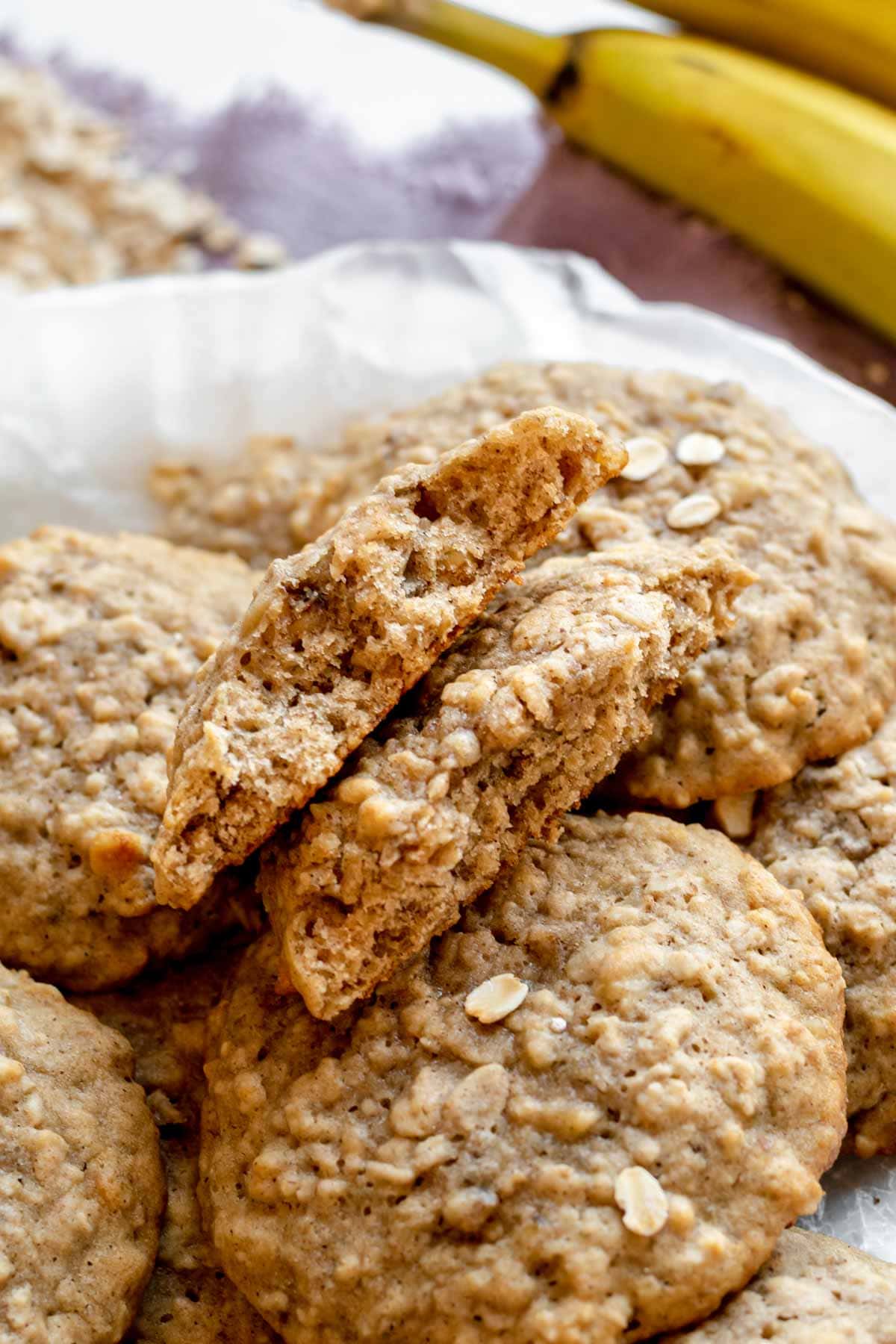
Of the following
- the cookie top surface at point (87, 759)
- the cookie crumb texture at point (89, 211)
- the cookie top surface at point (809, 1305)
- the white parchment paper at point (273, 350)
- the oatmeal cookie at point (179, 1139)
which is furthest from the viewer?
the cookie crumb texture at point (89, 211)

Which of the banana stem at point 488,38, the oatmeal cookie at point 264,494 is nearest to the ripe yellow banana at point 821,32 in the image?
the banana stem at point 488,38

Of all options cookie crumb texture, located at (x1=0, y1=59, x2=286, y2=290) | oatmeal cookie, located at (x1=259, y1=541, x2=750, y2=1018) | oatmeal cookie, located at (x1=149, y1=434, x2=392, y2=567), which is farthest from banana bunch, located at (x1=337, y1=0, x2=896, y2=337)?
oatmeal cookie, located at (x1=259, y1=541, x2=750, y2=1018)

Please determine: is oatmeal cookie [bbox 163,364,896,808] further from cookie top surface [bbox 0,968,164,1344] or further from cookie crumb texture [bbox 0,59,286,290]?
cookie crumb texture [bbox 0,59,286,290]

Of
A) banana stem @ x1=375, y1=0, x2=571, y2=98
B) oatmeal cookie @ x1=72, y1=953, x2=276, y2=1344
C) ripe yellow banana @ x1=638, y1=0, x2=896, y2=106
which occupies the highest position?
ripe yellow banana @ x1=638, y1=0, x2=896, y2=106

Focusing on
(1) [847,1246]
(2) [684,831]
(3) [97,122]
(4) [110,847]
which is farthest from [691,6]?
(1) [847,1246]

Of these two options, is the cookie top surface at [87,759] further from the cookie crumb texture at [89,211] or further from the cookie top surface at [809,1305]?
the cookie crumb texture at [89,211]

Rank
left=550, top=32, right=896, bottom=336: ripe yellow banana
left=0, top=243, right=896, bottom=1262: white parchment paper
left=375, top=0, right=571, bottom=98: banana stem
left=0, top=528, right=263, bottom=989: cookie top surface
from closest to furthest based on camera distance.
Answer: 1. left=0, top=528, right=263, bottom=989: cookie top surface
2. left=0, top=243, right=896, bottom=1262: white parchment paper
3. left=550, top=32, right=896, bottom=336: ripe yellow banana
4. left=375, top=0, right=571, bottom=98: banana stem

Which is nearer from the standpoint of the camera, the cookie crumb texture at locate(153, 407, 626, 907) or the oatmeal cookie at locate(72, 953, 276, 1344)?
the cookie crumb texture at locate(153, 407, 626, 907)
